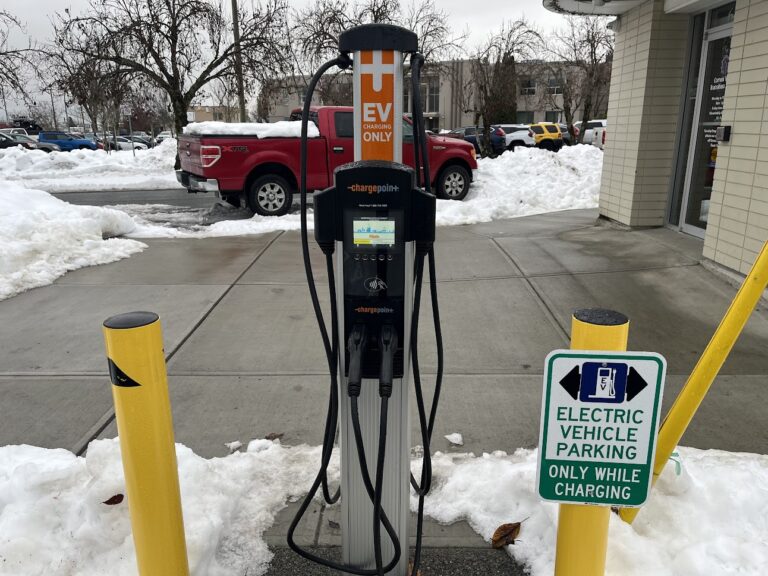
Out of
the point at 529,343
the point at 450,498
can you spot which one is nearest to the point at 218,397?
the point at 450,498

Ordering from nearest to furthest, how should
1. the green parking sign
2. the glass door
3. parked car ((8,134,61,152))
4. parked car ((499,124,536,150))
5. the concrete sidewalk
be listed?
1. the green parking sign
2. the concrete sidewalk
3. the glass door
4. parked car ((499,124,536,150))
5. parked car ((8,134,61,152))

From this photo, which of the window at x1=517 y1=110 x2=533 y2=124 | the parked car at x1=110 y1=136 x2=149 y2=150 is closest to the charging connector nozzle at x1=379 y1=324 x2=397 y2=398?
the parked car at x1=110 y1=136 x2=149 y2=150

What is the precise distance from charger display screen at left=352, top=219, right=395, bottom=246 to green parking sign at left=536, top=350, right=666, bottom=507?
0.58m

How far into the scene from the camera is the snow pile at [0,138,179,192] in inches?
705

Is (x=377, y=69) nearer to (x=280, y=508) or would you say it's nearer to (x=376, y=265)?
→ (x=376, y=265)

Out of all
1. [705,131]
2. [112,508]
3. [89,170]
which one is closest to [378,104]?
[112,508]

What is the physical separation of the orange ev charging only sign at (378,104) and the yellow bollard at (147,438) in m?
0.85

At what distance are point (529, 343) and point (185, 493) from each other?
2.85 meters

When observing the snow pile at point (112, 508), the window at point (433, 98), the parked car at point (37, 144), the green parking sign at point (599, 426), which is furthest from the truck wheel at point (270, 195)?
the window at point (433, 98)

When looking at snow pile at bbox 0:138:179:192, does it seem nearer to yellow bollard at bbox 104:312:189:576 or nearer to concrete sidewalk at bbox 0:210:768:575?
concrete sidewalk at bbox 0:210:768:575

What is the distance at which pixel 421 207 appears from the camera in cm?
182

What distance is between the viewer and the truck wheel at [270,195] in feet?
33.5

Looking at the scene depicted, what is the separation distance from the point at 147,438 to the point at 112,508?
796mm

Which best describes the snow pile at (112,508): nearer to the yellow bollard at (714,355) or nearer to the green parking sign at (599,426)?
the green parking sign at (599,426)
